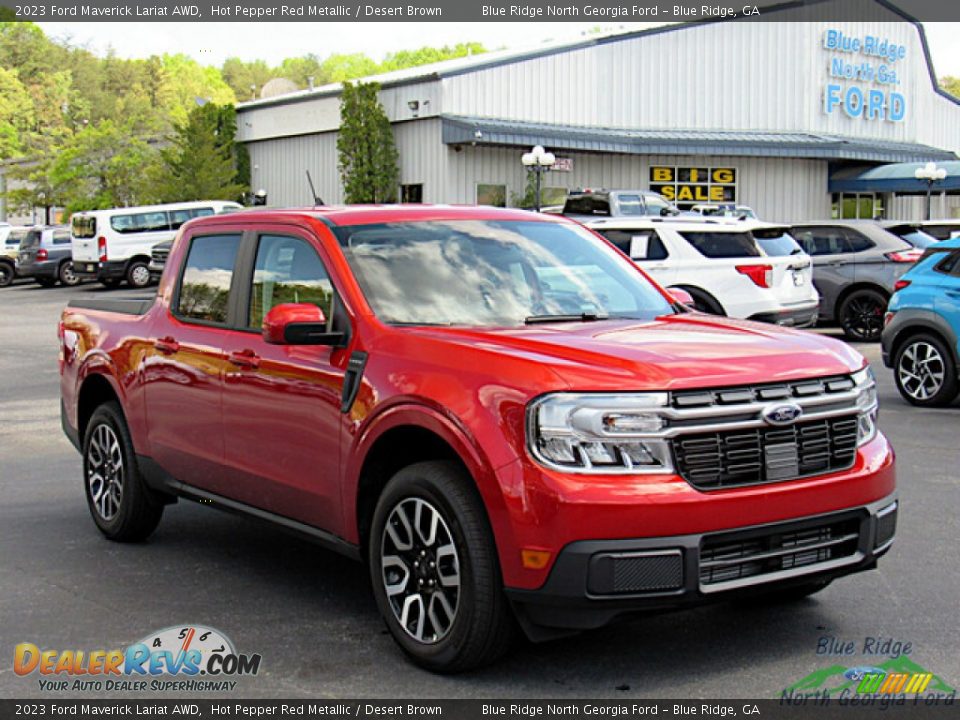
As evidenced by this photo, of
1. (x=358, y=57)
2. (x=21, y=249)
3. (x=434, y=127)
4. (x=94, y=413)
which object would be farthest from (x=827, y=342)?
(x=358, y=57)

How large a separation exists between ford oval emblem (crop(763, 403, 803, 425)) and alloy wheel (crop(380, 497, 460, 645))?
124cm

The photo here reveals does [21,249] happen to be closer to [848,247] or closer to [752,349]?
[848,247]

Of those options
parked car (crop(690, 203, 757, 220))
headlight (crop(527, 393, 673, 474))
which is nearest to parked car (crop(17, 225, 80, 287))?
parked car (crop(690, 203, 757, 220))

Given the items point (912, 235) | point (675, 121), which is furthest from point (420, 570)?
point (675, 121)

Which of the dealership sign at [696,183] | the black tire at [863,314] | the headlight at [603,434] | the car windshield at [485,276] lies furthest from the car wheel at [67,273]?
the headlight at [603,434]

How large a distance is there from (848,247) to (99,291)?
77.0 feet

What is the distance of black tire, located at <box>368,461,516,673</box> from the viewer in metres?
4.66

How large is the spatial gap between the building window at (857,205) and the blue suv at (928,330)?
33.1 metres

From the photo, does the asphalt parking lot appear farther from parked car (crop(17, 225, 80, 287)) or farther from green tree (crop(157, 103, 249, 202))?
green tree (crop(157, 103, 249, 202))

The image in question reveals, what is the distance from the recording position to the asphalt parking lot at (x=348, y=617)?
4.84 m

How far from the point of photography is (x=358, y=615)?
5.75m

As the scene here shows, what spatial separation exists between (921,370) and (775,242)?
4.89m

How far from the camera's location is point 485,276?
586 centimetres

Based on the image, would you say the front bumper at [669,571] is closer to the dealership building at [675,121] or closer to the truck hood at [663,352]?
the truck hood at [663,352]
